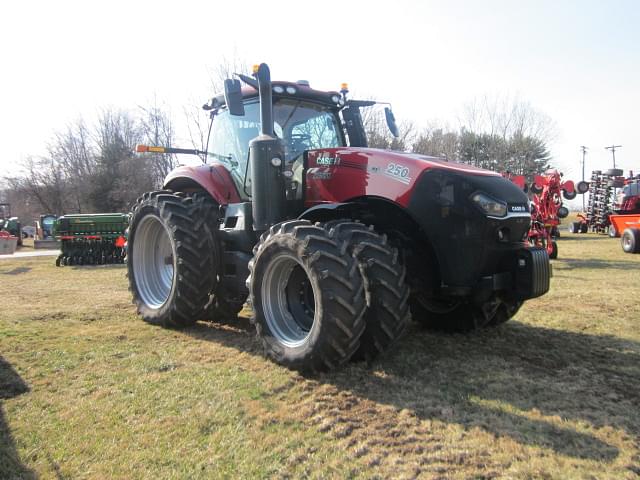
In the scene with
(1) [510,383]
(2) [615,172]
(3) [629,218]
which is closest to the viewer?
(1) [510,383]

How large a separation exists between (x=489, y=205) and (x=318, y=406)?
1970mm

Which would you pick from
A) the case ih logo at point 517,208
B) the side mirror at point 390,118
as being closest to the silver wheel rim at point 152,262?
the side mirror at point 390,118

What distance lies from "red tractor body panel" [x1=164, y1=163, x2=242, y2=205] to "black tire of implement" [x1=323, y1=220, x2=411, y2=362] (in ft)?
6.66

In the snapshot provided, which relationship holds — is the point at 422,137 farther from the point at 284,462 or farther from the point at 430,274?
the point at 284,462

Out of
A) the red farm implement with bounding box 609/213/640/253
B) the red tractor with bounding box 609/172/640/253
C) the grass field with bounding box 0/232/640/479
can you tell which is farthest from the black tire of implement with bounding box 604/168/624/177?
the grass field with bounding box 0/232/640/479

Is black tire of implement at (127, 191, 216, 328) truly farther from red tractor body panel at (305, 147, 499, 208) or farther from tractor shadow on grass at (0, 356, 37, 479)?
tractor shadow on grass at (0, 356, 37, 479)

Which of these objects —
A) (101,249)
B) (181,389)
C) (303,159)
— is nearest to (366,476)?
(181,389)

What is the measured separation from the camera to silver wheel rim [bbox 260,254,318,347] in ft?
13.3

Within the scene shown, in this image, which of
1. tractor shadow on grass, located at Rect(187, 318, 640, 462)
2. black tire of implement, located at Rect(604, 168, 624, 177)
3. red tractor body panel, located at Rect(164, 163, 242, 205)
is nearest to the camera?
tractor shadow on grass, located at Rect(187, 318, 640, 462)

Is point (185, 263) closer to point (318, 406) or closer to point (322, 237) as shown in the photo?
point (322, 237)

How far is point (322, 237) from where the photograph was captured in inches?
141

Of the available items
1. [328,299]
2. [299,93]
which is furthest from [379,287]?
[299,93]

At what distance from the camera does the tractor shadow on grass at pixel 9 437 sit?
246 centimetres

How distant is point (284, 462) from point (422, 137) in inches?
1123
